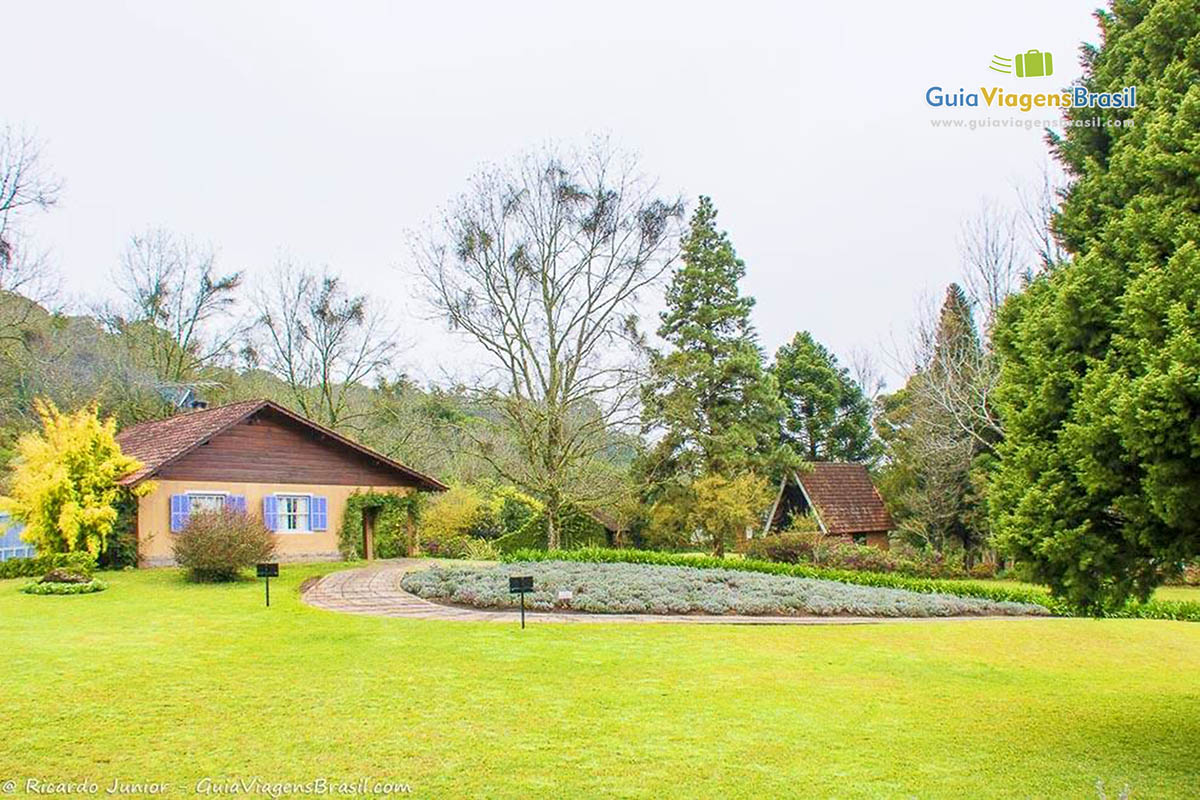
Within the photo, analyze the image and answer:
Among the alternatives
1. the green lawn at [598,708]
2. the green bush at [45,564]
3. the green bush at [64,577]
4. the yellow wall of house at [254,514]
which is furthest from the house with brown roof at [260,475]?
the green lawn at [598,708]

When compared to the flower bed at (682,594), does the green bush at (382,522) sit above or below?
above

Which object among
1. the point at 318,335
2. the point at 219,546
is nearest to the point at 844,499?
the point at 318,335

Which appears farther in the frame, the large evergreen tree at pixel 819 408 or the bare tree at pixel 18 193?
the large evergreen tree at pixel 819 408

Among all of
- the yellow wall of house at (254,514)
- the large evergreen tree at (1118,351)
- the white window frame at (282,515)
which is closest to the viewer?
the large evergreen tree at (1118,351)

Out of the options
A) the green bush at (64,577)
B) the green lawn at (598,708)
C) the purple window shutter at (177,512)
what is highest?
the purple window shutter at (177,512)

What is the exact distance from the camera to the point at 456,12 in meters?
13.6

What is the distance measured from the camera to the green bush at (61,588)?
53.4 feet

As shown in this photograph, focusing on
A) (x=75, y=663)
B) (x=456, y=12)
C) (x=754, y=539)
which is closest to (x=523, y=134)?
(x=456, y=12)

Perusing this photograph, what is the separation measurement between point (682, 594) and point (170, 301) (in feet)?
94.0

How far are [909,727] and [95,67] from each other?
1648 cm

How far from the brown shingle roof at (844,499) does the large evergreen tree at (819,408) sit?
6478mm

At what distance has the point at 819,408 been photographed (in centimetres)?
4219

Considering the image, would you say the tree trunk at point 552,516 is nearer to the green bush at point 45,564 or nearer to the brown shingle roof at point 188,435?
the brown shingle roof at point 188,435

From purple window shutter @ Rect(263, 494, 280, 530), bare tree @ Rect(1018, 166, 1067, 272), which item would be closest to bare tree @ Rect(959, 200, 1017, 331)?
bare tree @ Rect(1018, 166, 1067, 272)
